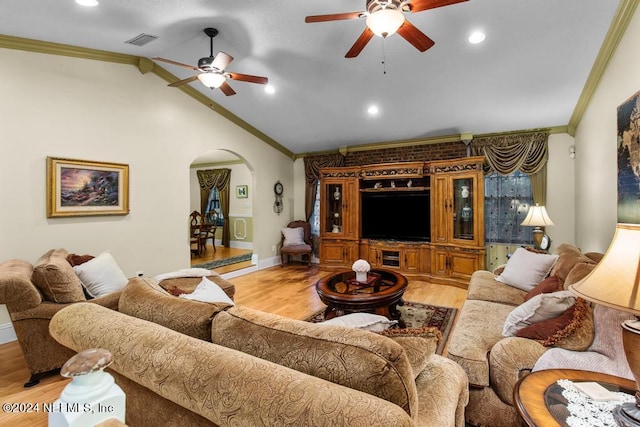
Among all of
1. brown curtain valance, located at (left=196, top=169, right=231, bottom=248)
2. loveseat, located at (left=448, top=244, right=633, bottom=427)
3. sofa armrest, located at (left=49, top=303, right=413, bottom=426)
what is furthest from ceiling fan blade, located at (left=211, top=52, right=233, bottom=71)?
brown curtain valance, located at (left=196, top=169, right=231, bottom=248)

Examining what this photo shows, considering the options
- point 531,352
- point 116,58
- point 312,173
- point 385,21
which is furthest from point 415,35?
point 312,173

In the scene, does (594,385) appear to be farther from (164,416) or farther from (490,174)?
(490,174)

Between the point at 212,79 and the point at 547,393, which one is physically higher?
the point at 212,79

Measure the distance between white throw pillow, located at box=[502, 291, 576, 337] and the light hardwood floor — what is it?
7.16 feet

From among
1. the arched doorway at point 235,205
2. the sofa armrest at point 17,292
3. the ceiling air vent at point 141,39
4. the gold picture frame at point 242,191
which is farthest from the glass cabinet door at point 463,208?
the gold picture frame at point 242,191

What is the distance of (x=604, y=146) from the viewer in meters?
3.04

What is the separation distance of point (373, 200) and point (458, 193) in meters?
1.55

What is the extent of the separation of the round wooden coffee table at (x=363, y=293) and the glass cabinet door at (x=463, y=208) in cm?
202

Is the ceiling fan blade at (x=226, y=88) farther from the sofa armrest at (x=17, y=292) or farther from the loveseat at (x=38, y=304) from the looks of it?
the sofa armrest at (x=17, y=292)

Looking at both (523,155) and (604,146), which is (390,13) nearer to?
(604,146)

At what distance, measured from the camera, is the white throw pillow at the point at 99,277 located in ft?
9.21

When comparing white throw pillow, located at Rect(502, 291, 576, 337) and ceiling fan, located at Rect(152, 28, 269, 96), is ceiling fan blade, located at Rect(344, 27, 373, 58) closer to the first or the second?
ceiling fan, located at Rect(152, 28, 269, 96)

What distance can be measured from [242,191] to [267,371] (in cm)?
781

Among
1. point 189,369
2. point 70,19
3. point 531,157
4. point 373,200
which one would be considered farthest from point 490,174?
point 70,19
